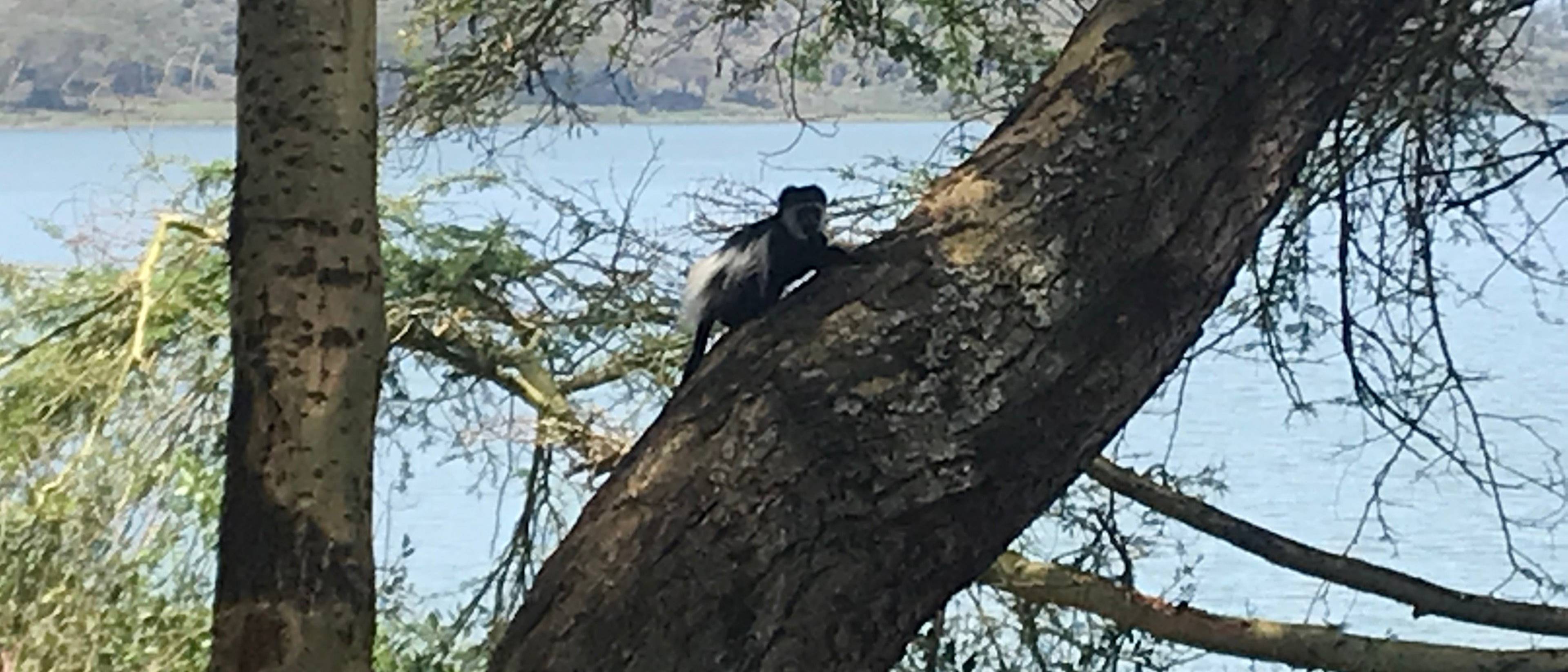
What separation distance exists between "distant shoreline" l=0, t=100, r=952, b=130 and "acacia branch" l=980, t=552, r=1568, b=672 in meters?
0.89

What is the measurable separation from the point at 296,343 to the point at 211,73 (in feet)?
4.85

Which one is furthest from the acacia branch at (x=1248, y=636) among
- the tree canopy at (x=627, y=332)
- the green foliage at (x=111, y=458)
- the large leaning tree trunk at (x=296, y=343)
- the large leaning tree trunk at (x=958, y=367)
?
the green foliage at (x=111, y=458)

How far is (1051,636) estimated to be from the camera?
8.78 feet

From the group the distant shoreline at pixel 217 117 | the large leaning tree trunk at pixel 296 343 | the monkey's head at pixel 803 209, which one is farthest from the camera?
the distant shoreline at pixel 217 117

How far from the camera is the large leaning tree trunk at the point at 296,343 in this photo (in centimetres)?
125

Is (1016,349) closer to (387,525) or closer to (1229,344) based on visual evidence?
(1229,344)

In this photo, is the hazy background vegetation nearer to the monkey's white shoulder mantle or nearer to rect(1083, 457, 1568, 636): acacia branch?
the monkey's white shoulder mantle

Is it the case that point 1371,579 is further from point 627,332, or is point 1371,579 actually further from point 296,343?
point 296,343

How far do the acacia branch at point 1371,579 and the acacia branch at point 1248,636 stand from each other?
0.04 metres

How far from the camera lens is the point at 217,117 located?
8.37 ft

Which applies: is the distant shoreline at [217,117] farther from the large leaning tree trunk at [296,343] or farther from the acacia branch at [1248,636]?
the large leaning tree trunk at [296,343]

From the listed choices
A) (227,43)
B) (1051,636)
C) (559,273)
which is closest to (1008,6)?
(559,273)

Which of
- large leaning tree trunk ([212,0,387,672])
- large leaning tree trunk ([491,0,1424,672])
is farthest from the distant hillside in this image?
large leaning tree trunk ([212,0,387,672])

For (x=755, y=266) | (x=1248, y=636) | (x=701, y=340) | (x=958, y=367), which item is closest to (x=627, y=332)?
(x=701, y=340)
